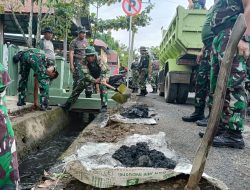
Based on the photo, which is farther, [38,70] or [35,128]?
[38,70]

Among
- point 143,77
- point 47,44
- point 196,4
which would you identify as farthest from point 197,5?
point 143,77

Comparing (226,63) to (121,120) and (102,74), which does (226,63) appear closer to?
(121,120)

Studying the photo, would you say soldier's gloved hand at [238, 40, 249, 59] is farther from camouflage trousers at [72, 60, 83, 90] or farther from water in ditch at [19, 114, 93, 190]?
camouflage trousers at [72, 60, 83, 90]

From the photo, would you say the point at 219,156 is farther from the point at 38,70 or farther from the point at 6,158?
the point at 38,70

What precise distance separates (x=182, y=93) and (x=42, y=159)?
159 inches

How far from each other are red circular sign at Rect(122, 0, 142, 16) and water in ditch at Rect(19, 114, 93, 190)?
342 cm

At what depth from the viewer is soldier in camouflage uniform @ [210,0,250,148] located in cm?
283

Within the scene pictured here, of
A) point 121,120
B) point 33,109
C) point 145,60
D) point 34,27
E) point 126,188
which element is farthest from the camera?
point 34,27

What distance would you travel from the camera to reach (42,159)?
12.9ft

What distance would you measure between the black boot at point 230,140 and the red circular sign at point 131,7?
5295 mm

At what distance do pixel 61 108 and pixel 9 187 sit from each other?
15.3 feet

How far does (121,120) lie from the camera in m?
4.26

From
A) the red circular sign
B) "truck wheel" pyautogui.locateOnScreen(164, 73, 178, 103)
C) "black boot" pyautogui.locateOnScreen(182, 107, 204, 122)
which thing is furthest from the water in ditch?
the red circular sign

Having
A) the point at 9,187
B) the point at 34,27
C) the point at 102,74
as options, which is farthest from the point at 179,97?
the point at 34,27
